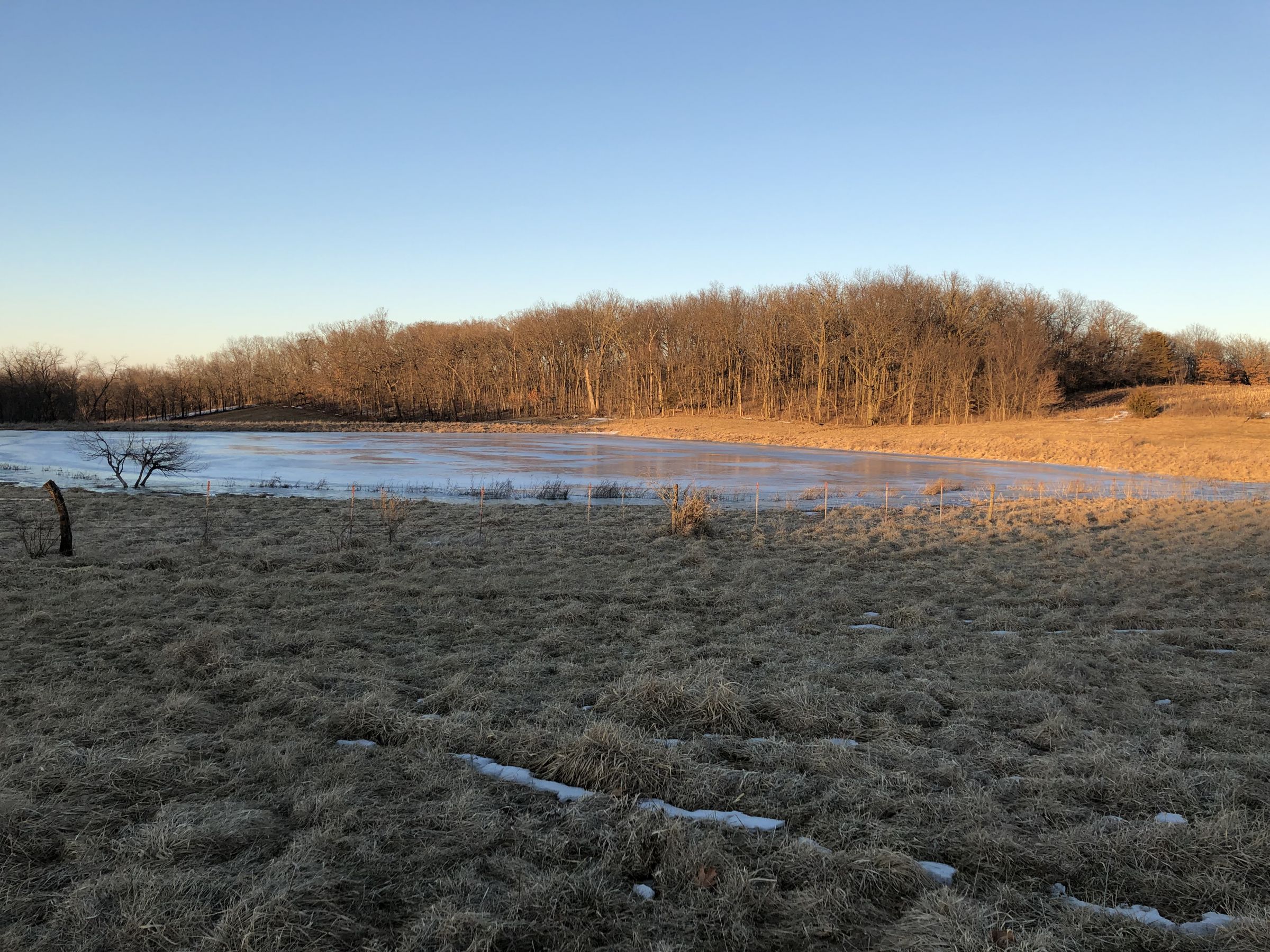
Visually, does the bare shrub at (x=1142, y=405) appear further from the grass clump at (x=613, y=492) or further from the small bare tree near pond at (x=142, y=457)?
the small bare tree near pond at (x=142, y=457)

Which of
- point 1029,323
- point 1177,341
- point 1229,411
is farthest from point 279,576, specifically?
point 1177,341

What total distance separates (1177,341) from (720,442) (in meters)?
66.9

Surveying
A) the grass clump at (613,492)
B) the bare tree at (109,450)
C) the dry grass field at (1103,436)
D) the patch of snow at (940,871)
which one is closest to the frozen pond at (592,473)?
the grass clump at (613,492)

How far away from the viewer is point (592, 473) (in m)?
31.9

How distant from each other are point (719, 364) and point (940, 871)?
76214mm

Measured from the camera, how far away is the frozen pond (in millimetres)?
24922

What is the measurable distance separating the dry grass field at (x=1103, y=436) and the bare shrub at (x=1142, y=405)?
0.66 m

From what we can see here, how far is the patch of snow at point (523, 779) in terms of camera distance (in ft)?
14.7

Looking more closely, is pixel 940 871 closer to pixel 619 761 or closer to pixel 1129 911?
pixel 1129 911

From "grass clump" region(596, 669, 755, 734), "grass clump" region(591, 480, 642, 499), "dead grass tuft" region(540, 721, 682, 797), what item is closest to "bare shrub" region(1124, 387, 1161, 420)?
"grass clump" region(591, 480, 642, 499)

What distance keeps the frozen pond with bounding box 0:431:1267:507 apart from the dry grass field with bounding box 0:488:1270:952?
12710 millimetres

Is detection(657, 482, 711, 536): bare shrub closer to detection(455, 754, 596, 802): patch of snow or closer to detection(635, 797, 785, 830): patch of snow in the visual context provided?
detection(455, 754, 596, 802): patch of snow

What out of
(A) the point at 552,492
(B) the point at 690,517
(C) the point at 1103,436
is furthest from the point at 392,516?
(C) the point at 1103,436

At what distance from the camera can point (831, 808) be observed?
4293 mm
